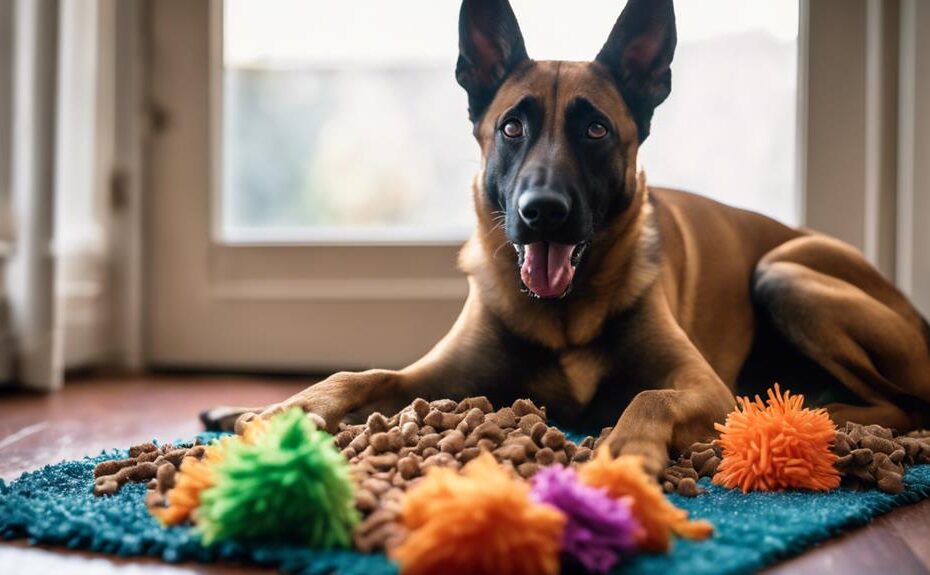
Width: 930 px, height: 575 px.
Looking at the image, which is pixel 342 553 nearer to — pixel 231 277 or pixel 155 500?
pixel 155 500

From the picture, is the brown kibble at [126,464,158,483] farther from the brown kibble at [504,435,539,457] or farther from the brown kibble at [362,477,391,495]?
the brown kibble at [504,435,539,457]

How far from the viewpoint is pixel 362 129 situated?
327 centimetres

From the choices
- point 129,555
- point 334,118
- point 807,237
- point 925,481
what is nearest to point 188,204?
point 334,118

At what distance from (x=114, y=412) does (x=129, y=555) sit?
1.28 metres

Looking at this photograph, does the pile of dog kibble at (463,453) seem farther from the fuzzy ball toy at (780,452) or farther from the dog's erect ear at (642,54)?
the dog's erect ear at (642,54)

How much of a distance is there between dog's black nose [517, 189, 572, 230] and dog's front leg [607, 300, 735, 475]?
1.06 ft

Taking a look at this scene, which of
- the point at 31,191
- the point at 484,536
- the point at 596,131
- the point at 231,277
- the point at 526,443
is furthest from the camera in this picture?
the point at 231,277

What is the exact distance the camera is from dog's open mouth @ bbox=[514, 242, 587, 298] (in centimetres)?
171

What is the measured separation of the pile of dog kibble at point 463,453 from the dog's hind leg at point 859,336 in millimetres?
Result: 235

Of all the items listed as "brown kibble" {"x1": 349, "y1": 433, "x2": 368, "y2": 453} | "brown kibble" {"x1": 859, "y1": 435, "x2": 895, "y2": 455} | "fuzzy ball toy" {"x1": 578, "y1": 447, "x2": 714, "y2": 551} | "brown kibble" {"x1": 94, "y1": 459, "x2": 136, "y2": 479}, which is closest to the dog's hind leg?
"brown kibble" {"x1": 859, "y1": 435, "x2": 895, "y2": 455}

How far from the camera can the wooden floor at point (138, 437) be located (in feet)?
3.59

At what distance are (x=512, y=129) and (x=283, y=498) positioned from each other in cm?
94

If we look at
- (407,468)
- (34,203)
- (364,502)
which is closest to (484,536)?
(364,502)

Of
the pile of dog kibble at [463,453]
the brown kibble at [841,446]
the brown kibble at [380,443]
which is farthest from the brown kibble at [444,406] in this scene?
the brown kibble at [841,446]
